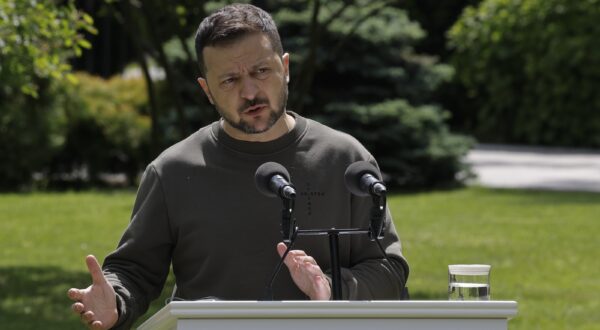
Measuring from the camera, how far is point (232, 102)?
3.85 m

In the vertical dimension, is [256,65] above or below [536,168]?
above

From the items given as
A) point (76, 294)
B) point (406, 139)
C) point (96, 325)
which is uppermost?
point (76, 294)

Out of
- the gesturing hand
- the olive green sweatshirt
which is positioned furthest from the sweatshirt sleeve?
the gesturing hand

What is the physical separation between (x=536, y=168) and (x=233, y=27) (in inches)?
1067

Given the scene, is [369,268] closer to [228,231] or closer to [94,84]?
[228,231]

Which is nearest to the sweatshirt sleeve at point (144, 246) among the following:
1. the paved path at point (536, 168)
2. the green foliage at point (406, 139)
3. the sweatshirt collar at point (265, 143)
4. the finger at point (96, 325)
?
the sweatshirt collar at point (265, 143)

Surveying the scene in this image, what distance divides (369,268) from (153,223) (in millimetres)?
702

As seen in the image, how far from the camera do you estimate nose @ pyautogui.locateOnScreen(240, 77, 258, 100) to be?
12.5 ft

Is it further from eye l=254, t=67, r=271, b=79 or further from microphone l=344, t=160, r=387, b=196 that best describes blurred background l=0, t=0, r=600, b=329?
microphone l=344, t=160, r=387, b=196

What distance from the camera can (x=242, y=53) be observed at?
3.82 metres

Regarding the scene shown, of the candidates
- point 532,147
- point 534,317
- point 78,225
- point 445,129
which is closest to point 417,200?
point 445,129

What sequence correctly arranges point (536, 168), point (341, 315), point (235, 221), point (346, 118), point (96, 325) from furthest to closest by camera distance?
point (536, 168)
point (346, 118)
point (235, 221)
point (96, 325)
point (341, 315)

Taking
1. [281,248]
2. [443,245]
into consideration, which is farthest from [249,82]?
[443,245]

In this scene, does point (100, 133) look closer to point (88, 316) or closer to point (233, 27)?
point (233, 27)
